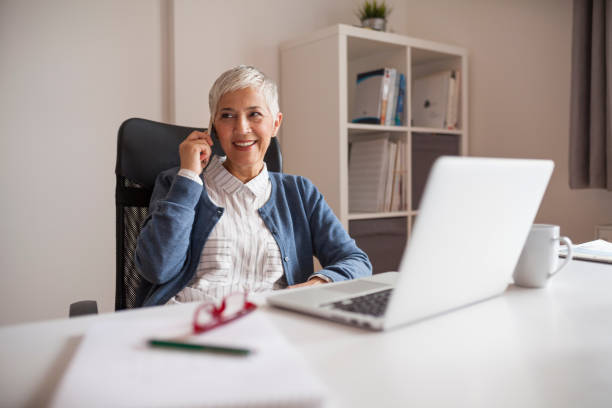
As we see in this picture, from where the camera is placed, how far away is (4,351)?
542 mm

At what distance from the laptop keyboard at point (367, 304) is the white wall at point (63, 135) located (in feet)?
5.58

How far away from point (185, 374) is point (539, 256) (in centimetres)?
66

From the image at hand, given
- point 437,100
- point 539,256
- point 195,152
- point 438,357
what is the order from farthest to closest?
point 437,100 → point 195,152 → point 539,256 → point 438,357

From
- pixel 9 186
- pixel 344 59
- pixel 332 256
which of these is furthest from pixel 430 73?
pixel 9 186

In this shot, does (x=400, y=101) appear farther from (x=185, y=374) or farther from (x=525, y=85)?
(x=185, y=374)

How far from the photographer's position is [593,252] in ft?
3.96

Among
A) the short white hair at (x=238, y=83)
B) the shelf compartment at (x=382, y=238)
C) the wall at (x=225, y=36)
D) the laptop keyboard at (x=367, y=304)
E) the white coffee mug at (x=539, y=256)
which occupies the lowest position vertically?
the shelf compartment at (x=382, y=238)

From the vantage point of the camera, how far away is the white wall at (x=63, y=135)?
1.95 meters

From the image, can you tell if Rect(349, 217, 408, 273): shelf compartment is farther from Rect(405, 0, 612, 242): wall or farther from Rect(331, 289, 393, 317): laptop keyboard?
Rect(331, 289, 393, 317): laptop keyboard

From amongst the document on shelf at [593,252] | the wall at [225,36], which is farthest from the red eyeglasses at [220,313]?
the wall at [225,36]

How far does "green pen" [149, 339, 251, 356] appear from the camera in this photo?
Result: 47 cm

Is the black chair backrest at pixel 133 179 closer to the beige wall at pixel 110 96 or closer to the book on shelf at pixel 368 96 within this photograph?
the beige wall at pixel 110 96

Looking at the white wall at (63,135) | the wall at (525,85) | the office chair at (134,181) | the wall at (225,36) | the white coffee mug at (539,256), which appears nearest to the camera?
the white coffee mug at (539,256)

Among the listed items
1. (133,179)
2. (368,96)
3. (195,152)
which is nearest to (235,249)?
(195,152)
